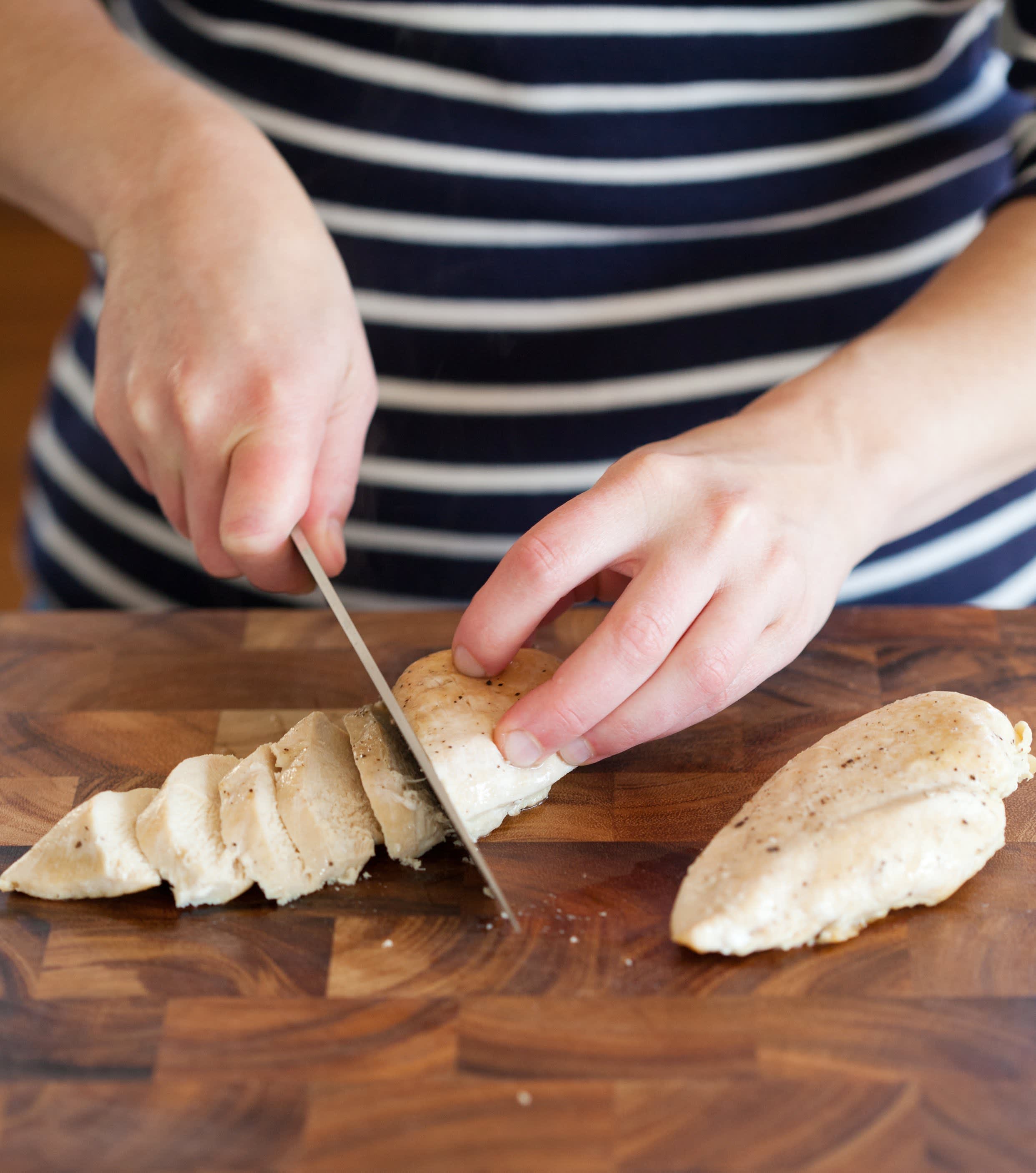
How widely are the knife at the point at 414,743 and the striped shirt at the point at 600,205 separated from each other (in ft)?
1.45

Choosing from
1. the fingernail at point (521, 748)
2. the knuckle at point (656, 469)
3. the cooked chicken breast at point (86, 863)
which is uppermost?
the knuckle at point (656, 469)

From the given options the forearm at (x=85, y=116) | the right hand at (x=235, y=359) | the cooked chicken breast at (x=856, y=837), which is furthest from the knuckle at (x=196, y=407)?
the cooked chicken breast at (x=856, y=837)

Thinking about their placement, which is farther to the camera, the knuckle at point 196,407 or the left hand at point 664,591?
the knuckle at point 196,407

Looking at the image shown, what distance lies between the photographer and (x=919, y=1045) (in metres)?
0.98

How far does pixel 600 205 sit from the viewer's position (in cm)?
153

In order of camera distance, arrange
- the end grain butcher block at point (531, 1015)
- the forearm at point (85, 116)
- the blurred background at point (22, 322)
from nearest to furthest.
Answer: the end grain butcher block at point (531, 1015), the forearm at point (85, 116), the blurred background at point (22, 322)

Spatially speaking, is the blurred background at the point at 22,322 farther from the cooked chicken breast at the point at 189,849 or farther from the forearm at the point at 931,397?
the forearm at the point at 931,397

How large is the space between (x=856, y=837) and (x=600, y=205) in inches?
34.1

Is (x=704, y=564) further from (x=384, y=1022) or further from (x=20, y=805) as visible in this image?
(x=20, y=805)

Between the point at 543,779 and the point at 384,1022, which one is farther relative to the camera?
the point at 543,779

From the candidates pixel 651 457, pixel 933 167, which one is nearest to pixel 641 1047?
pixel 651 457

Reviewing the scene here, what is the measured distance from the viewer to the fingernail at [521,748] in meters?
1.14

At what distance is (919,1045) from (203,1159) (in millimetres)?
579

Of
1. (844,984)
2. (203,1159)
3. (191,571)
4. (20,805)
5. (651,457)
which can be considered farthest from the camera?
(191,571)
